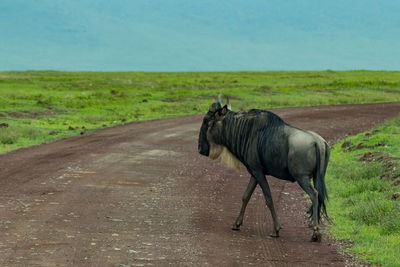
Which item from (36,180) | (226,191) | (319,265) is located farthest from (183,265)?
(36,180)

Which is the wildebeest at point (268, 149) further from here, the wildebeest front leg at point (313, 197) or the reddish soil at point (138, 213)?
the reddish soil at point (138, 213)

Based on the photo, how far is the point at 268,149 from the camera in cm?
1027

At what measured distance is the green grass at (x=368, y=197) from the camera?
9.38 meters

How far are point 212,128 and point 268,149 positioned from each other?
4.23 feet

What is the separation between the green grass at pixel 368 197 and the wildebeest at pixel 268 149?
0.84m

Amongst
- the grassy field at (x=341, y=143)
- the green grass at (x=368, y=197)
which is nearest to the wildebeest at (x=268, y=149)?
the green grass at (x=368, y=197)

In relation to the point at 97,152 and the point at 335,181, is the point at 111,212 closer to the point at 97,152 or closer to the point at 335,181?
the point at 335,181

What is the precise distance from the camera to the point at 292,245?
9.52m

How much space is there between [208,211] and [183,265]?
3.87 meters

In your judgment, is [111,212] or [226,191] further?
[226,191]

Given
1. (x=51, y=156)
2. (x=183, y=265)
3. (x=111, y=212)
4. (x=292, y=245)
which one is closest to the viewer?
(x=183, y=265)

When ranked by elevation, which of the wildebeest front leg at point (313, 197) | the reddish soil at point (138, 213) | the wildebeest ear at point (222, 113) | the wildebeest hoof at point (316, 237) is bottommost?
the reddish soil at point (138, 213)

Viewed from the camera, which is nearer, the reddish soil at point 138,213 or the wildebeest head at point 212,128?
the reddish soil at point 138,213

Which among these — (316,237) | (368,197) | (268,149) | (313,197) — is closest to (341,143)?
(368,197)
